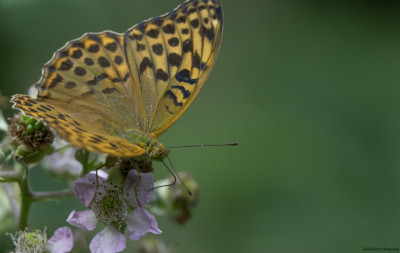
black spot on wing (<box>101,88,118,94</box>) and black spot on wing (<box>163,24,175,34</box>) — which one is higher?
black spot on wing (<box>163,24,175,34</box>)

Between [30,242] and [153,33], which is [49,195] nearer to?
[30,242]

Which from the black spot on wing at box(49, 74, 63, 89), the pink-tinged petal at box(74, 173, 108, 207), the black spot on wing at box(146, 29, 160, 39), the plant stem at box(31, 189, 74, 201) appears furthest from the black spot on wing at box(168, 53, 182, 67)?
the plant stem at box(31, 189, 74, 201)

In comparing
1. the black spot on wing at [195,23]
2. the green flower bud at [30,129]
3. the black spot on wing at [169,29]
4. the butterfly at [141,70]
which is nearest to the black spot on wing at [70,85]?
the butterfly at [141,70]

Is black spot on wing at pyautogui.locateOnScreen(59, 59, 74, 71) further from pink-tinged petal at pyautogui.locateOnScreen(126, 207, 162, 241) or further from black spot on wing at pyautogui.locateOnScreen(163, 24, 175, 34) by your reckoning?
pink-tinged petal at pyautogui.locateOnScreen(126, 207, 162, 241)

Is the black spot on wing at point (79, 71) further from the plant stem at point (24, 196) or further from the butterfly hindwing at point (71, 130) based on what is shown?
the plant stem at point (24, 196)

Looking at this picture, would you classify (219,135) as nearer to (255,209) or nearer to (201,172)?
(201,172)

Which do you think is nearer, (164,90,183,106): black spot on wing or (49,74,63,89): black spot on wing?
→ (49,74,63,89): black spot on wing
